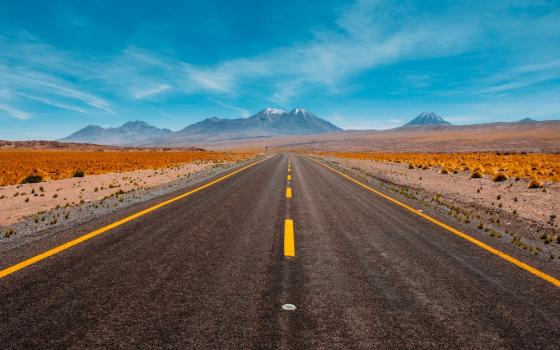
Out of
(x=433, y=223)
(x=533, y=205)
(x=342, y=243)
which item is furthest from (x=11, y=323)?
(x=533, y=205)

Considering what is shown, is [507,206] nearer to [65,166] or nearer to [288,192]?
[288,192]

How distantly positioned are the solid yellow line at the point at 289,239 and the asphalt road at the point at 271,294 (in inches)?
4.3

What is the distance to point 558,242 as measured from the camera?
6.74 m

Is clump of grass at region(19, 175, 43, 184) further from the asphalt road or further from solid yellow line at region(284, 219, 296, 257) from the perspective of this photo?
solid yellow line at region(284, 219, 296, 257)

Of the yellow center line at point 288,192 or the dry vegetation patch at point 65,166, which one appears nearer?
the yellow center line at point 288,192

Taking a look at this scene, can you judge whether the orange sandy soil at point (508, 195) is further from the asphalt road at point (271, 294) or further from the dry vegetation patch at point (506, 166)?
the asphalt road at point (271, 294)

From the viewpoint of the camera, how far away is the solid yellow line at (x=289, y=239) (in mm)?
5191

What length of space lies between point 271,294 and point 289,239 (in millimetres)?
2270

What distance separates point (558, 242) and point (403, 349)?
6.14 m

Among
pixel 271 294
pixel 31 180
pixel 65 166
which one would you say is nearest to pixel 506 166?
pixel 271 294

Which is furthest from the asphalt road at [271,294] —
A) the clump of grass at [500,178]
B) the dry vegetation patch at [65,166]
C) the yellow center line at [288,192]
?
the dry vegetation patch at [65,166]

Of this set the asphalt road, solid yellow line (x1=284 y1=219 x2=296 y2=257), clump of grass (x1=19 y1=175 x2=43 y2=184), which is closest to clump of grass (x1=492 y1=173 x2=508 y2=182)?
the asphalt road

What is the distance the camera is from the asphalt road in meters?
2.88

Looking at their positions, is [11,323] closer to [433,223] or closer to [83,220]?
[83,220]
